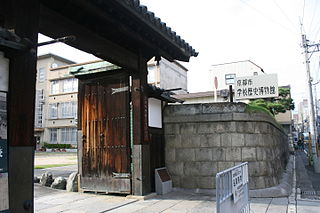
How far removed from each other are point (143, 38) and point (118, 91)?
2.24 m

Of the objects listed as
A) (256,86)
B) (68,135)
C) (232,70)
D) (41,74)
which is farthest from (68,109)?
(256,86)

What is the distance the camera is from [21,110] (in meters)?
4.32

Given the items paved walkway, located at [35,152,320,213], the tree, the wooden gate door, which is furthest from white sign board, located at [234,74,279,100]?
the tree

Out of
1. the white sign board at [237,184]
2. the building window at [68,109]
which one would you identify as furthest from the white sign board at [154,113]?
the building window at [68,109]

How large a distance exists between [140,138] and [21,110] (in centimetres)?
480

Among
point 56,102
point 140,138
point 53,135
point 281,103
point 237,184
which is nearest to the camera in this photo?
point 237,184

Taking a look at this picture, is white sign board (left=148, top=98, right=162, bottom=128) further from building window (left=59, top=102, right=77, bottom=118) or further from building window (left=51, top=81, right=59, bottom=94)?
building window (left=51, top=81, right=59, bottom=94)

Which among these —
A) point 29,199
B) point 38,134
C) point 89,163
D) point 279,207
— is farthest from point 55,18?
point 38,134

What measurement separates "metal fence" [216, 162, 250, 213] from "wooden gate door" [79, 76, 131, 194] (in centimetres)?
424

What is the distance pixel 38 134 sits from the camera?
5731cm

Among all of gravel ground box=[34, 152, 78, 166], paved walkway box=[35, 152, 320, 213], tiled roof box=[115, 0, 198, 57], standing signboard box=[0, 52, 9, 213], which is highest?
tiled roof box=[115, 0, 198, 57]

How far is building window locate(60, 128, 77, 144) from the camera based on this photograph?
53.0 m

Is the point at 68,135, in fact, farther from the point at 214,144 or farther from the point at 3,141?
the point at 3,141

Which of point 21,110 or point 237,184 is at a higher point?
point 21,110
